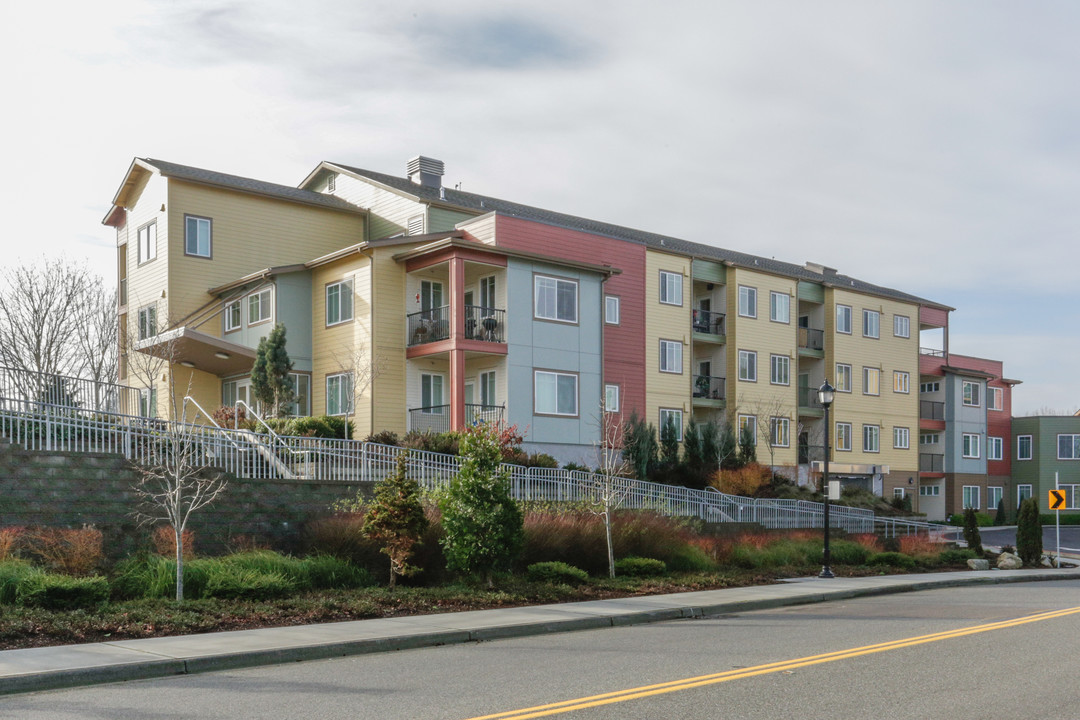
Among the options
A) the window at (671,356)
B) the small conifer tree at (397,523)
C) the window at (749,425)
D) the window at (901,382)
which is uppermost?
the window at (671,356)

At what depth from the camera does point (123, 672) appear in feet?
33.6

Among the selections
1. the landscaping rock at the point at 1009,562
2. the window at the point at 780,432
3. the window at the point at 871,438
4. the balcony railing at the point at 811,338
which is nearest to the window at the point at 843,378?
the balcony railing at the point at 811,338

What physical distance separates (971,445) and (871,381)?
11.8 m

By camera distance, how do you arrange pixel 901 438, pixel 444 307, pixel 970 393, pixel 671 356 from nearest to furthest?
pixel 444 307
pixel 671 356
pixel 901 438
pixel 970 393

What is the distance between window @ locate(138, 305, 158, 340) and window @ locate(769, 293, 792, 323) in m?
25.8

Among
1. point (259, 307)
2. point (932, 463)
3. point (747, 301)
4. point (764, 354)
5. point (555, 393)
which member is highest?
point (747, 301)

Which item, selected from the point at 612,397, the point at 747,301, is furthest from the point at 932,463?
the point at 612,397

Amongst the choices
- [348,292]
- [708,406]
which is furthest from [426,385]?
[708,406]

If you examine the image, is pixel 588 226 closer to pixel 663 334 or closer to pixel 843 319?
pixel 663 334

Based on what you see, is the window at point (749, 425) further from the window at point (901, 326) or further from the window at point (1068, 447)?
the window at point (1068, 447)

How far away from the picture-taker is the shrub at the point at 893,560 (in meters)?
26.6

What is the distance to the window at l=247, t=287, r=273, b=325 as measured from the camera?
34625 millimetres

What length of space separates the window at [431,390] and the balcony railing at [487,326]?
2211 millimetres

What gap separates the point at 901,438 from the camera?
5284 cm
